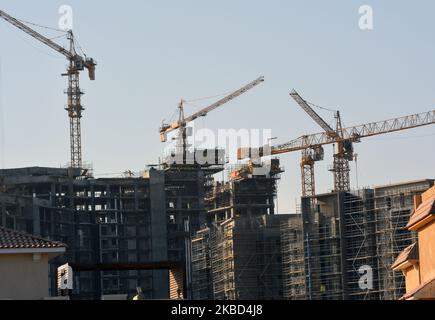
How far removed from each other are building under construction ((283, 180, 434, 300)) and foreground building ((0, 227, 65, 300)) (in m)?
120

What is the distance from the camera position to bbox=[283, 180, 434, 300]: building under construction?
170125 mm

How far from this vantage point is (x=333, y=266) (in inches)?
6973

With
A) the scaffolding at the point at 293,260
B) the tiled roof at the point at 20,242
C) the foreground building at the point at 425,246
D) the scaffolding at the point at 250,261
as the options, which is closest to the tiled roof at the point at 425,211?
the foreground building at the point at 425,246

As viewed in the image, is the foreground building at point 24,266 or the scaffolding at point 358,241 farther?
the scaffolding at point 358,241

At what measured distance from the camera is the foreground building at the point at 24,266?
1847 inches

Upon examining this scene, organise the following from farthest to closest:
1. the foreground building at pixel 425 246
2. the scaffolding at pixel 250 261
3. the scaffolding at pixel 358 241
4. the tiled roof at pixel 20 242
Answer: the scaffolding at pixel 250 261 → the scaffolding at pixel 358 241 → the tiled roof at pixel 20 242 → the foreground building at pixel 425 246

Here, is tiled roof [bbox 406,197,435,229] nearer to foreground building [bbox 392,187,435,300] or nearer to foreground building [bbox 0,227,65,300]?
foreground building [bbox 392,187,435,300]

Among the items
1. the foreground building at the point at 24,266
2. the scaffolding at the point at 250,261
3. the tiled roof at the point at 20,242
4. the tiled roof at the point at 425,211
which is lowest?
the scaffolding at the point at 250,261

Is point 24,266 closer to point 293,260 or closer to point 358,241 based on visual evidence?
point 358,241

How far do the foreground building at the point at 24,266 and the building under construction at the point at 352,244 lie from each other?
120m

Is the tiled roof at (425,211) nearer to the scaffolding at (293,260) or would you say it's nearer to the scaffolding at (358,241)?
the scaffolding at (358,241)

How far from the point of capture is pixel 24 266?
47.7 metres

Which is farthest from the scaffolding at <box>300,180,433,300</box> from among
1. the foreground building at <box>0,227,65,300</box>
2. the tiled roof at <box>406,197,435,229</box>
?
the tiled roof at <box>406,197,435,229</box>
